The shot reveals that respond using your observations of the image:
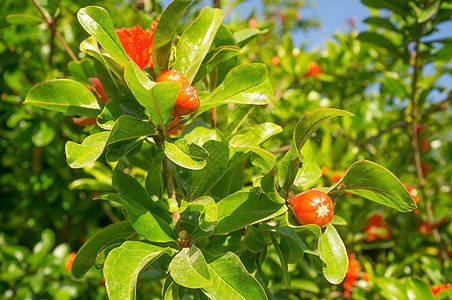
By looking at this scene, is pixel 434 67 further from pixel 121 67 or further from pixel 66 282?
pixel 66 282

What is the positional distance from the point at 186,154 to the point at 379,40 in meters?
1.23

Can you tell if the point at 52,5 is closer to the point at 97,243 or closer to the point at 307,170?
the point at 97,243

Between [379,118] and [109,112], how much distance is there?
76.9 inches

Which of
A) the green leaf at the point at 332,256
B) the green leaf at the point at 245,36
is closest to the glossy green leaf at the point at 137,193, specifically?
the green leaf at the point at 332,256

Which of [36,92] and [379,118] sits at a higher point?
[36,92]

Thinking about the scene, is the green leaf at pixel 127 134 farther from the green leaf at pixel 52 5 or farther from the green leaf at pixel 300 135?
the green leaf at pixel 52 5

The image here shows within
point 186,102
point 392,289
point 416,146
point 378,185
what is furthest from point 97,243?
point 416,146

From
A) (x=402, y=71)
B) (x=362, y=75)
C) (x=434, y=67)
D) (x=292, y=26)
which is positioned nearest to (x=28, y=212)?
(x=362, y=75)

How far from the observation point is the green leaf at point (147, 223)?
0.70 meters

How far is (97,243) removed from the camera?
816mm

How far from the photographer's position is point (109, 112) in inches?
28.2

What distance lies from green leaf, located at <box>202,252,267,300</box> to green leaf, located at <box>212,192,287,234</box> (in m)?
0.06

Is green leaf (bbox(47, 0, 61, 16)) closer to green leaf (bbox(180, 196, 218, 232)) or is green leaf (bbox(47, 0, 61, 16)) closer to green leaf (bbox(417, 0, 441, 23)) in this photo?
green leaf (bbox(180, 196, 218, 232))

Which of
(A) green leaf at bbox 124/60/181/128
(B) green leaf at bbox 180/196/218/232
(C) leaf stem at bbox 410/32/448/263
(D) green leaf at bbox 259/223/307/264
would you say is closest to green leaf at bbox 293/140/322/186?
(D) green leaf at bbox 259/223/307/264
